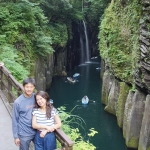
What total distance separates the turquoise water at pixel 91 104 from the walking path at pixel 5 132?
23.6ft

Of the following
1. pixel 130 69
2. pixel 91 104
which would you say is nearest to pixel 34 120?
pixel 130 69

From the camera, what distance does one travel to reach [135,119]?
1388 cm

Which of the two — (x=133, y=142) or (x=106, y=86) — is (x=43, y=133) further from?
(x=106, y=86)

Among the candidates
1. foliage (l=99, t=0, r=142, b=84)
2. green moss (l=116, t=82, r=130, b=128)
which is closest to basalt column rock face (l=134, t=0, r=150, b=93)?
foliage (l=99, t=0, r=142, b=84)

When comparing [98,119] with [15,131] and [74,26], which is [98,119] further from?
[74,26]

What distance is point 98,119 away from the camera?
62.2ft

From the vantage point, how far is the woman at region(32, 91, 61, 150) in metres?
3.81

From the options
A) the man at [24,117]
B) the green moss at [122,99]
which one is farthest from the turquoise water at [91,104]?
the man at [24,117]

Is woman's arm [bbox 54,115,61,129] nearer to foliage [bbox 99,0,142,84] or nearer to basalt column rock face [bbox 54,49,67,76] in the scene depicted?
foliage [bbox 99,0,142,84]

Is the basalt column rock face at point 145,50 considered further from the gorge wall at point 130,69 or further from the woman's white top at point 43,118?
the woman's white top at point 43,118

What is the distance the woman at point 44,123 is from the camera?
3.81 metres

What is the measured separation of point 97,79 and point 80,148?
28.7m

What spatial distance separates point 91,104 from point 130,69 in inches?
263

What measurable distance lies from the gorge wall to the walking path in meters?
7.67
